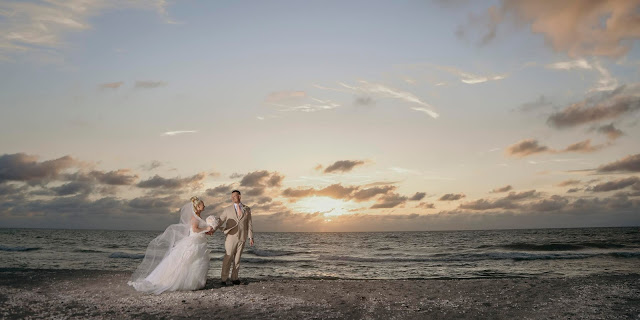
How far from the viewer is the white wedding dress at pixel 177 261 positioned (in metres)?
11.3

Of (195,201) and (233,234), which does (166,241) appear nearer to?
(195,201)

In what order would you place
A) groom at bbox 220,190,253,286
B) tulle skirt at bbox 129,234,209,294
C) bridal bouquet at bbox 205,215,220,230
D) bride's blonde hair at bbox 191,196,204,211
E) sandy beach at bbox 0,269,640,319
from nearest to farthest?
sandy beach at bbox 0,269,640,319 < tulle skirt at bbox 129,234,209,294 < bride's blonde hair at bbox 191,196,204,211 < bridal bouquet at bbox 205,215,220,230 < groom at bbox 220,190,253,286

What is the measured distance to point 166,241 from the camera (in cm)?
1198

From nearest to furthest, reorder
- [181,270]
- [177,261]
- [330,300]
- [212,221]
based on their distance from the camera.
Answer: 1. [330,300]
2. [181,270]
3. [177,261]
4. [212,221]

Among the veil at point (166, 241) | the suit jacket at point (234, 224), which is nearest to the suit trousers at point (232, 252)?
the suit jacket at point (234, 224)

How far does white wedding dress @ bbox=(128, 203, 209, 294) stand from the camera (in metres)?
11.3

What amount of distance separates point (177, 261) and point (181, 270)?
27 centimetres

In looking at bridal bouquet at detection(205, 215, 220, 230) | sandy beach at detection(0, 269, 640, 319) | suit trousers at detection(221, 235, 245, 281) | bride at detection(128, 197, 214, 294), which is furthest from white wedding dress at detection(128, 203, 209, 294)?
suit trousers at detection(221, 235, 245, 281)

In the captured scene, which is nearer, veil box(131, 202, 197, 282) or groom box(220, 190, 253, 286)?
veil box(131, 202, 197, 282)

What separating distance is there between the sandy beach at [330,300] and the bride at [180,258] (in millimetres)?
311

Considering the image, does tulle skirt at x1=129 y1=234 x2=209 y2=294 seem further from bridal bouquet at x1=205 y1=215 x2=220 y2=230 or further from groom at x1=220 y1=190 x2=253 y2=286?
groom at x1=220 y1=190 x2=253 y2=286

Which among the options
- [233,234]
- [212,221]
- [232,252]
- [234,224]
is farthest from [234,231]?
[212,221]

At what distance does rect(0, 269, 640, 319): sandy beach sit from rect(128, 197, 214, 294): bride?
31cm

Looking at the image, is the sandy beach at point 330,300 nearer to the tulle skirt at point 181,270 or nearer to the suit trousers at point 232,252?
the tulle skirt at point 181,270
